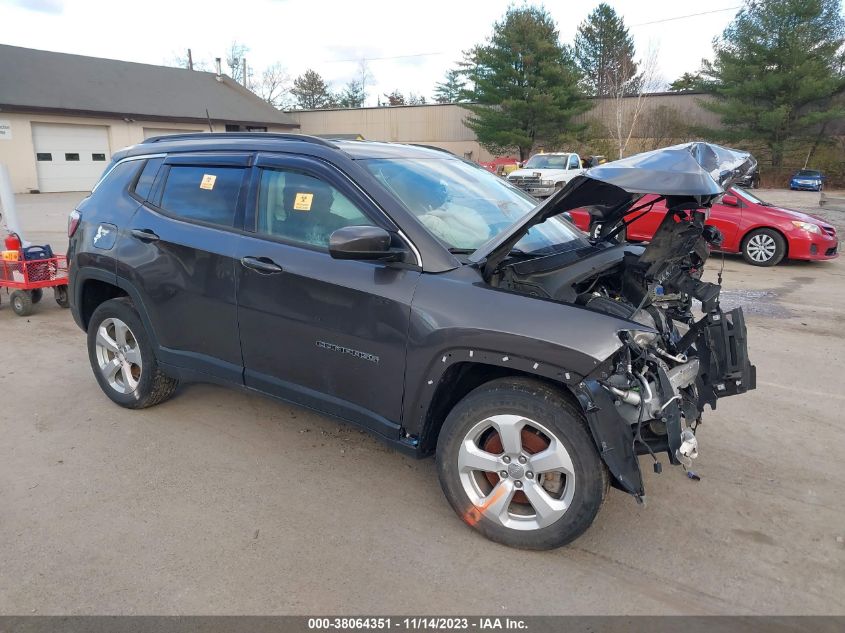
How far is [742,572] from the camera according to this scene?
284cm

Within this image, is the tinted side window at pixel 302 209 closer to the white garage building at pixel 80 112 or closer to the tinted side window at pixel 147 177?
the tinted side window at pixel 147 177

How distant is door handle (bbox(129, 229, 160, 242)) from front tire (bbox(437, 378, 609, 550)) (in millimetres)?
2367

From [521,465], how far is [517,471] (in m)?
0.03

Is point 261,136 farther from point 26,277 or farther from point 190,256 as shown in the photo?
point 26,277

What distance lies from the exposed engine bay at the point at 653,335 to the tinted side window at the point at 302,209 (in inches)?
37.7

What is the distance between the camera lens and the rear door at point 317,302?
314cm

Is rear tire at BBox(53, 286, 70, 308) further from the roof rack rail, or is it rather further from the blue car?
the blue car

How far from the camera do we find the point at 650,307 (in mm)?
3439

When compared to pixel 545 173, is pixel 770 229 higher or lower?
lower

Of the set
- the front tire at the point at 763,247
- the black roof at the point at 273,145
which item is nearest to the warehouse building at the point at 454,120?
the front tire at the point at 763,247

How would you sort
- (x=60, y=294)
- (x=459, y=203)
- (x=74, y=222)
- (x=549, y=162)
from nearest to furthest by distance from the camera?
(x=459, y=203), (x=74, y=222), (x=60, y=294), (x=549, y=162)

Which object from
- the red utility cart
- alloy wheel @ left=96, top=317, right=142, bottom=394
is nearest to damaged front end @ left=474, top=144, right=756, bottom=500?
alloy wheel @ left=96, top=317, right=142, bottom=394

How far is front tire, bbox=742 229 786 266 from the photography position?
429 inches
